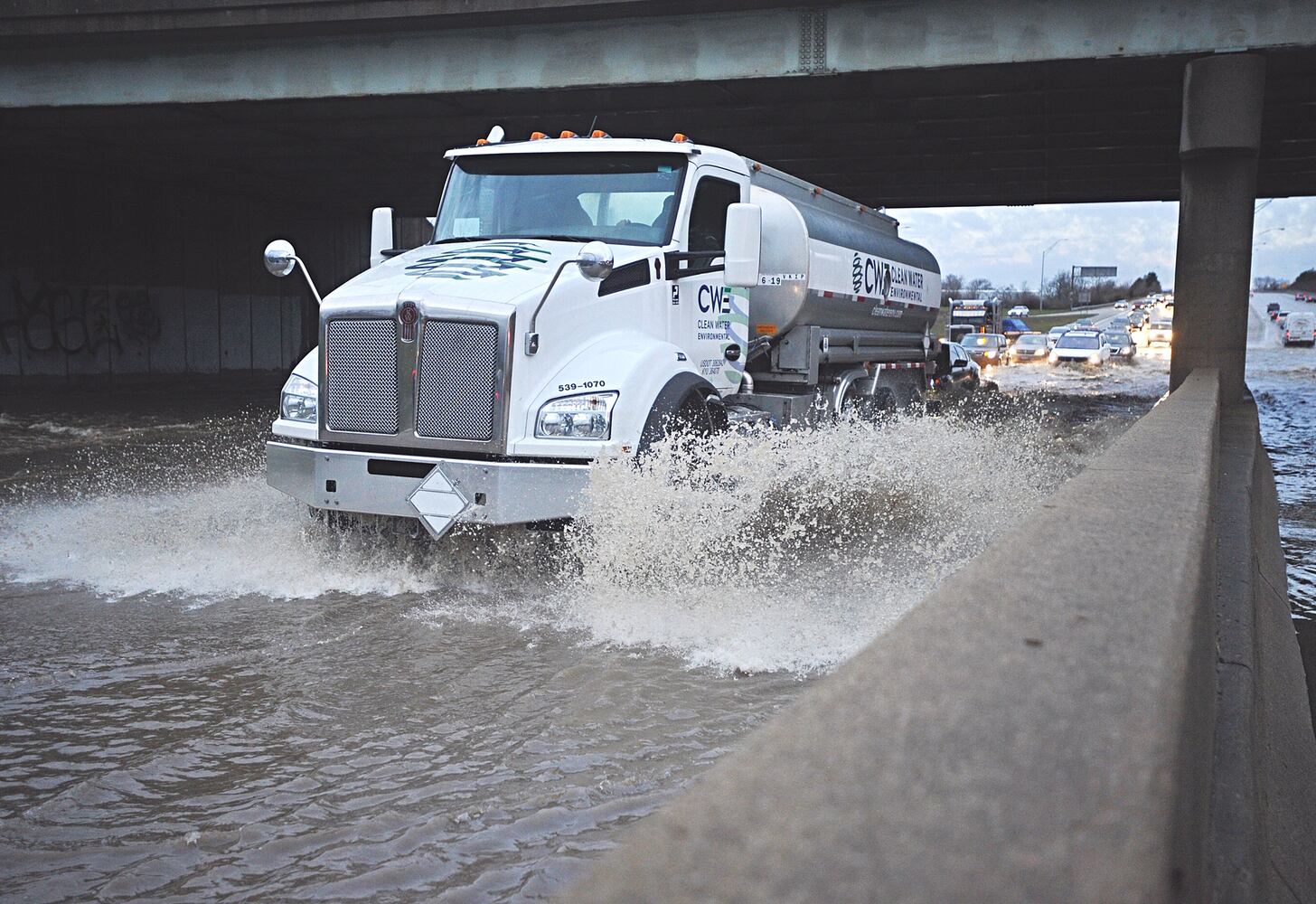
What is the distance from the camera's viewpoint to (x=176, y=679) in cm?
572

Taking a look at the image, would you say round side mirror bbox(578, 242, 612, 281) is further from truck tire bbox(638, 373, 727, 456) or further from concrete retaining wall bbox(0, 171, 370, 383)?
concrete retaining wall bbox(0, 171, 370, 383)

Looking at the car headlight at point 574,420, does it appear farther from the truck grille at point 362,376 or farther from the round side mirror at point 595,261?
the truck grille at point 362,376

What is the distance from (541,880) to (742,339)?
6723 millimetres

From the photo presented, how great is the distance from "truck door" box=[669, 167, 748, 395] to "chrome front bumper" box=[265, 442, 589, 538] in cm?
212

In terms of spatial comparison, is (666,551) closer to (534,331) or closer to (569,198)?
(534,331)

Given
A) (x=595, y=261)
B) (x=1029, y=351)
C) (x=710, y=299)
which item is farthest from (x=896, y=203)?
(x=595, y=261)

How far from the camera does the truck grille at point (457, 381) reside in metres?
7.25

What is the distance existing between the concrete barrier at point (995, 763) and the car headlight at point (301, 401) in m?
6.11

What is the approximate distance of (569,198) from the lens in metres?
8.85

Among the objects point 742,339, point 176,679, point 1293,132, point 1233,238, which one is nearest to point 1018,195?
point 1293,132

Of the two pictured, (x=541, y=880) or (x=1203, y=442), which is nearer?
(x=541, y=880)

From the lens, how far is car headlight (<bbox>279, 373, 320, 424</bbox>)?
802cm

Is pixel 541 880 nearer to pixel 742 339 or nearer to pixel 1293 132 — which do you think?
pixel 742 339

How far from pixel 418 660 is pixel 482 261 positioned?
3.08 m
